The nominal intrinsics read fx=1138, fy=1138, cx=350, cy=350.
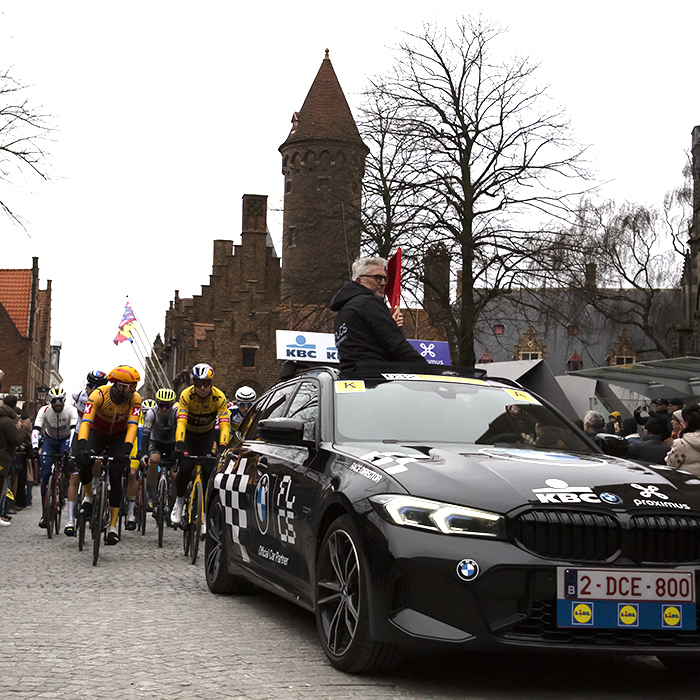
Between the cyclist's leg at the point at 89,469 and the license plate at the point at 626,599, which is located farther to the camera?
the cyclist's leg at the point at 89,469

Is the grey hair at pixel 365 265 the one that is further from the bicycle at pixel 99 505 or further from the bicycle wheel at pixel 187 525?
the bicycle wheel at pixel 187 525

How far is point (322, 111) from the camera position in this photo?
72.9m

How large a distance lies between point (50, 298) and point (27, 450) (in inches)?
3140

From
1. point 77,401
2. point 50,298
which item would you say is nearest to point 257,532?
point 77,401

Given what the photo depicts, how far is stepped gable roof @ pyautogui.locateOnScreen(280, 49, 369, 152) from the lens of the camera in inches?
2832

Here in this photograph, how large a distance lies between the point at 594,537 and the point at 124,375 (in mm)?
7398

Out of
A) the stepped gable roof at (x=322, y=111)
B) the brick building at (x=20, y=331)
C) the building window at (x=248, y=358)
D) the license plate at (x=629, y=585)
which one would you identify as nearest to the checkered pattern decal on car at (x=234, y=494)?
the license plate at (x=629, y=585)

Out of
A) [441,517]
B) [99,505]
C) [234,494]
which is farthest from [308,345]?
[441,517]

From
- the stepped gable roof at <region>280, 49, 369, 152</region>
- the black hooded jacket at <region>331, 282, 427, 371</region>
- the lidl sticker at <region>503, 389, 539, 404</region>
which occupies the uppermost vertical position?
the stepped gable roof at <region>280, 49, 369, 152</region>

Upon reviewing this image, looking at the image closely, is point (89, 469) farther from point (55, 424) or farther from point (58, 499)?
point (55, 424)

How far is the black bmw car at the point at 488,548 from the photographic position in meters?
5.03

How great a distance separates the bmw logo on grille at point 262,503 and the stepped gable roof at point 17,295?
65509 mm

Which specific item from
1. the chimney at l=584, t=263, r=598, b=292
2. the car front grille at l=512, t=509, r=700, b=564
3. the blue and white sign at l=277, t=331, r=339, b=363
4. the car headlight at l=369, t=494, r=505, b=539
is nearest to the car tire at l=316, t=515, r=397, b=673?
the car headlight at l=369, t=494, r=505, b=539

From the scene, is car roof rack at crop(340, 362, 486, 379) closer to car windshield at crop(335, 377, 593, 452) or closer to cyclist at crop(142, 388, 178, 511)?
car windshield at crop(335, 377, 593, 452)
